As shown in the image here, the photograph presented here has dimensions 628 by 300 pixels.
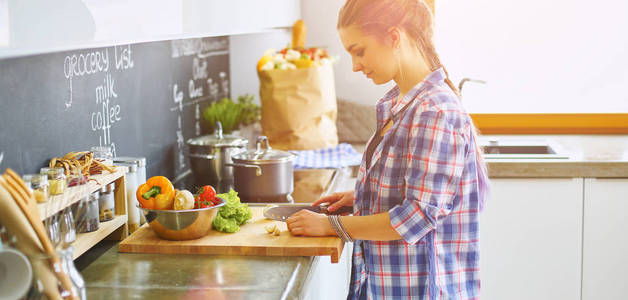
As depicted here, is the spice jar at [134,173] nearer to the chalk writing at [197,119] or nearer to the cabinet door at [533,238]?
the chalk writing at [197,119]

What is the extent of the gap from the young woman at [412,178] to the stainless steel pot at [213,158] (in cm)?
74

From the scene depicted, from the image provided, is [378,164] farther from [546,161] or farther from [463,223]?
[546,161]

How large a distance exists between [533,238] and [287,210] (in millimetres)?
1217

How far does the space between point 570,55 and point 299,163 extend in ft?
4.95

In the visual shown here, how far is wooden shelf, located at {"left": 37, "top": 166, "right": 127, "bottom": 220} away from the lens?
115cm

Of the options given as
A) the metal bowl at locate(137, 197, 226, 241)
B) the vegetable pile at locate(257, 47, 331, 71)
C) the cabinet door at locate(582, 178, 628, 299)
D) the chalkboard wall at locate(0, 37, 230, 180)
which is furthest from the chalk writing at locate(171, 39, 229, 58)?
the cabinet door at locate(582, 178, 628, 299)

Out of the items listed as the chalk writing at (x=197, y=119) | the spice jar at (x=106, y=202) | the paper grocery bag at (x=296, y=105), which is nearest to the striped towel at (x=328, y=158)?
the paper grocery bag at (x=296, y=105)

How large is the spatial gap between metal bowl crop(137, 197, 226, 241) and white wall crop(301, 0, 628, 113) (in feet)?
5.89

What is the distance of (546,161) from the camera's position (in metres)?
2.56

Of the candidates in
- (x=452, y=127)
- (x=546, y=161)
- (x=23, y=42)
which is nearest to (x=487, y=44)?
(x=546, y=161)

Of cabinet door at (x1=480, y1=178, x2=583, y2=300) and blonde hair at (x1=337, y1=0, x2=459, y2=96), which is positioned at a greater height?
blonde hair at (x1=337, y1=0, x2=459, y2=96)

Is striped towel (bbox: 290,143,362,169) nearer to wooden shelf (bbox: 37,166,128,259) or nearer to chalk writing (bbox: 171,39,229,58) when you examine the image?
chalk writing (bbox: 171,39,229,58)

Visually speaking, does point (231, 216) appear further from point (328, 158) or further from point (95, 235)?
point (328, 158)

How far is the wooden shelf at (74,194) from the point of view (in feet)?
3.76
